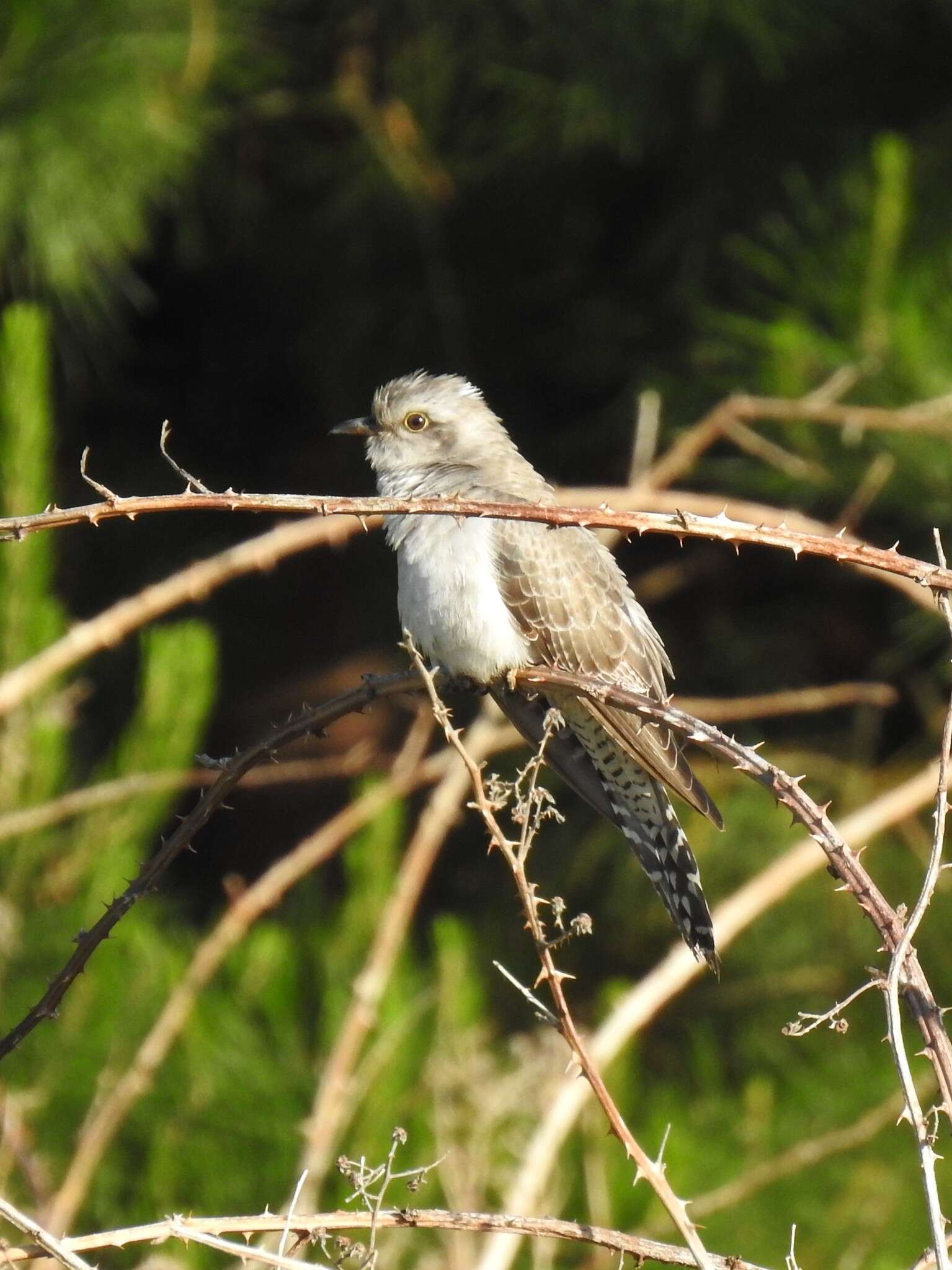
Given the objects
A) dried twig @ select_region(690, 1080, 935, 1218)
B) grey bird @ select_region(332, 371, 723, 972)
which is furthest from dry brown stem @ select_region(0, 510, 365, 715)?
A: dried twig @ select_region(690, 1080, 935, 1218)

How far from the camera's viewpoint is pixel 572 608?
4668 mm

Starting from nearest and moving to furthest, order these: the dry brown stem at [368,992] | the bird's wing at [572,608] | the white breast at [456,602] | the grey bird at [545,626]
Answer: the dry brown stem at [368,992], the grey bird at [545,626], the white breast at [456,602], the bird's wing at [572,608]

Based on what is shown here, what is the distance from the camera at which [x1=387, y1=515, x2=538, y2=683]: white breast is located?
14.3 ft

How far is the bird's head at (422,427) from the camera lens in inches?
202

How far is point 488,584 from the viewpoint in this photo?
14.6 feet

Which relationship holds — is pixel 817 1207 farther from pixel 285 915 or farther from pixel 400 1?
pixel 400 1

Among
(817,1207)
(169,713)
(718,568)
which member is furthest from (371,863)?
(718,568)

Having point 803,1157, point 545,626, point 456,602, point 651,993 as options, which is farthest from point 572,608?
point 803,1157

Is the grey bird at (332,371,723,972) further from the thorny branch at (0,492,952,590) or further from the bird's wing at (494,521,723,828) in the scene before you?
the thorny branch at (0,492,952,590)

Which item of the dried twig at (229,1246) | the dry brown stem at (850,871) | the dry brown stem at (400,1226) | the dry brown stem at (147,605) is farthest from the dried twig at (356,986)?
the dry brown stem at (850,871)

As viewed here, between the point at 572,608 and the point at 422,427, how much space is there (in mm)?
928

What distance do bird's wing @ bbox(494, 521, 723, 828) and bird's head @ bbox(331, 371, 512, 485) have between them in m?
0.52

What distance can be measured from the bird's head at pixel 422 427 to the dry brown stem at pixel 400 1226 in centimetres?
322

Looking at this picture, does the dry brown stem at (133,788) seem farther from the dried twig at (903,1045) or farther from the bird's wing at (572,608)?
the dried twig at (903,1045)
